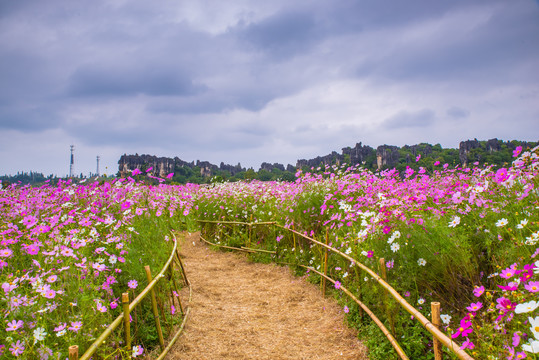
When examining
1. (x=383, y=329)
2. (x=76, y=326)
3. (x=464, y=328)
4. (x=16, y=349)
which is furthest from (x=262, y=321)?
(x=16, y=349)

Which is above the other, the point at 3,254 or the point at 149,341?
the point at 3,254

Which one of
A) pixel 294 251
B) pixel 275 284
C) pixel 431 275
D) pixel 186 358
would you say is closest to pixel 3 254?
pixel 186 358

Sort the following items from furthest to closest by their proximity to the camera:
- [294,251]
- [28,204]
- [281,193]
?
[281,193] < [294,251] < [28,204]

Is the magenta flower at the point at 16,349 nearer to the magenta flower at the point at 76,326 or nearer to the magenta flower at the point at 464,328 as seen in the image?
the magenta flower at the point at 76,326

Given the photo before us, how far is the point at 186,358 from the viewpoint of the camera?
3.65 metres

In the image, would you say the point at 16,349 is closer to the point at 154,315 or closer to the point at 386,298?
the point at 154,315

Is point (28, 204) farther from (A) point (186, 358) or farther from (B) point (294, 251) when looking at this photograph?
(B) point (294, 251)

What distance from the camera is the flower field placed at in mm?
2156

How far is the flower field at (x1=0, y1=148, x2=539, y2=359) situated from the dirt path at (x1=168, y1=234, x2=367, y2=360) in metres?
0.34

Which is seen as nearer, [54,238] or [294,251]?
[54,238]

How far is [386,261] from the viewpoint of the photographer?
11.7ft

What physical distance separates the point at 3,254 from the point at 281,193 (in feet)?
19.0

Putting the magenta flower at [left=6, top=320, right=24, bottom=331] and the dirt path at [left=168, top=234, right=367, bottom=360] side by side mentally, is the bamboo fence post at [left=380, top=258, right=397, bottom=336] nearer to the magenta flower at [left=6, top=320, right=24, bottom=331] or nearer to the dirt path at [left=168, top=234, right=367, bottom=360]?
the dirt path at [left=168, top=234, right=367, bottom=360]

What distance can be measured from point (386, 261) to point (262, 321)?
2103 millimetres
